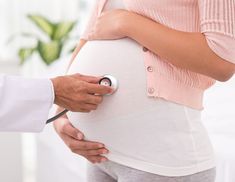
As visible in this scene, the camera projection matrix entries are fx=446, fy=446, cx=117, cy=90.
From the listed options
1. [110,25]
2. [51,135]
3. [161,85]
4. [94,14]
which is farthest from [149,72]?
[51,135]

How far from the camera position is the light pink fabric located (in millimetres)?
866

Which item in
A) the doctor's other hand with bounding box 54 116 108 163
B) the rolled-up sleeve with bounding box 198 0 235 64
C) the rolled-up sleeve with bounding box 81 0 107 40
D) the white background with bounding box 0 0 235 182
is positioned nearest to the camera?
the rolled-up sleeve with bounding box 198 0 235 64

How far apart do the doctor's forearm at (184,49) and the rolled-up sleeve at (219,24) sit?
0.05 feet

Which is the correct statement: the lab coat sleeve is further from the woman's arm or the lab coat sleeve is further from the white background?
the white background

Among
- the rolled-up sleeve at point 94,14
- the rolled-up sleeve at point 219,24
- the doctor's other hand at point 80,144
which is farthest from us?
the rolled-up sleeve at point 94,14

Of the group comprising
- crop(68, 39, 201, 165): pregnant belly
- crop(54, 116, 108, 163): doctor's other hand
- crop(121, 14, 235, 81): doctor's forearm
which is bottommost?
crop(54, 116, 108, 163): doctor's other hand

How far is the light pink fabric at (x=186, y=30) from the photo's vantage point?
866mm

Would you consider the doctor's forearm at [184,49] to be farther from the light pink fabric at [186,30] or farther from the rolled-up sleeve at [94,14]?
the rolled-up sleeve at [94,14]

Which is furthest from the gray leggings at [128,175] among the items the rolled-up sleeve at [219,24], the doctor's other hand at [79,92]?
the rolled-up sleeve at [219,24]

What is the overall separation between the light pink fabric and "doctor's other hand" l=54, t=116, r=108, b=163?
6.8 inches

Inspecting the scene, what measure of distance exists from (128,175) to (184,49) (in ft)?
0.94

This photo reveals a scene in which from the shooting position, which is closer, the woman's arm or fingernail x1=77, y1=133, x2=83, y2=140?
the woman's arm

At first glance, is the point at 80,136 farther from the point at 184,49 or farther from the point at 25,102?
the point at 184,49

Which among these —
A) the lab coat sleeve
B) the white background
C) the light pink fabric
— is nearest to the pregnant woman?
the light pink fabric
